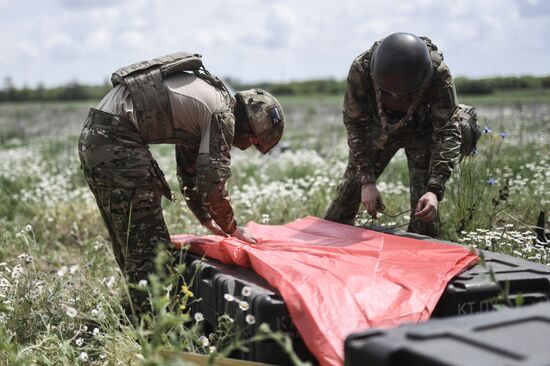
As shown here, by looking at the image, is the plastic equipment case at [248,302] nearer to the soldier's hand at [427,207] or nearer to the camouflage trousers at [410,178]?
the soldier's hand at [427,207]

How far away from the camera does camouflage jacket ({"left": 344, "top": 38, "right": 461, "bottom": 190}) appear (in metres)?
4.68

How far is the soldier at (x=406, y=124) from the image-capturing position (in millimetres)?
4355

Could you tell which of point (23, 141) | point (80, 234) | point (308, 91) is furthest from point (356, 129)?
point (308, 91)

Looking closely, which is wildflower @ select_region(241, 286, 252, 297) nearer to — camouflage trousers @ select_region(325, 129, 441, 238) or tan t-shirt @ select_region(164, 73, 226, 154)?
tan t-shirt @ select_region(164, 73, 226, 154)

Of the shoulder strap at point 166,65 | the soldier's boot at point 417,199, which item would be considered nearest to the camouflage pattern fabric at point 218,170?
the shoulder strap at point 166,65

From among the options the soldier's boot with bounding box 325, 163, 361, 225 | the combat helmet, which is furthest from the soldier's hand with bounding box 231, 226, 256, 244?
the soldier's boot with bounding box 325, 163, 361, 225

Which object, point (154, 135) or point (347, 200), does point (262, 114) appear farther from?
point (347, 200)

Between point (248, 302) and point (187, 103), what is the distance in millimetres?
1506

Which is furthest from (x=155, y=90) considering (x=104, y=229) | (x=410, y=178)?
(x=104, y=229)

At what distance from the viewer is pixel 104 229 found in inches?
269

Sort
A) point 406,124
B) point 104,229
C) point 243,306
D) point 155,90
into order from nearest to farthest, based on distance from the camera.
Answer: point 243,306
point 155,90
point 406,124
point 104,229

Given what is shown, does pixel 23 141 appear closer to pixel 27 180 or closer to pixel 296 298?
pixel 27 180

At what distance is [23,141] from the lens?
1470 cm

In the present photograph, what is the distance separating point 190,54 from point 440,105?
1786 mm
